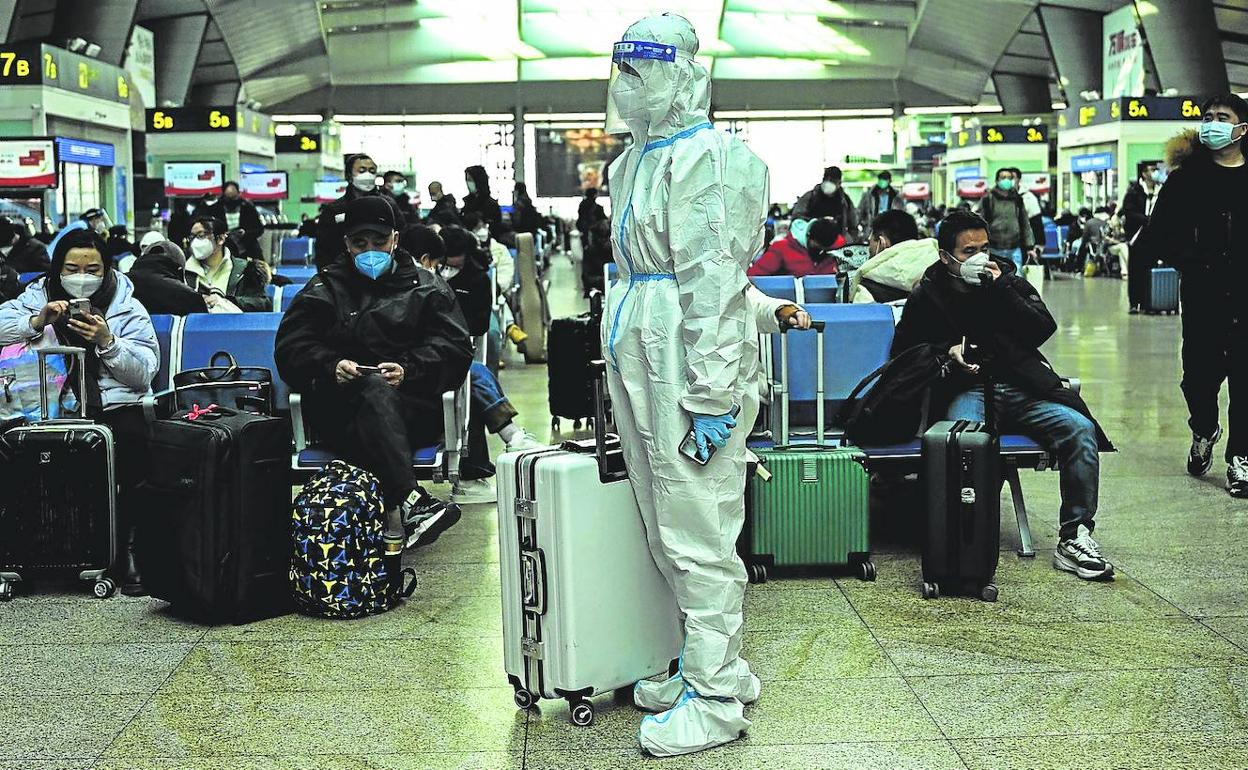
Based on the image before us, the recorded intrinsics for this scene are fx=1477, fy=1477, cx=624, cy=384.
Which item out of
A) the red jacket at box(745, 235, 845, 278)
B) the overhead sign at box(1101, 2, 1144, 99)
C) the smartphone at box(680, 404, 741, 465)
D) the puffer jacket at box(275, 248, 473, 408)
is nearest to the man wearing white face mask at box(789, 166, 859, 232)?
the red jacket at box(745, 235, 845, 278)

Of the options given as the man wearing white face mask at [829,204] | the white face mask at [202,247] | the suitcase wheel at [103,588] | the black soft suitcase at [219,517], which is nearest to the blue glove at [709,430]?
the black soft suitcase at [219,517]

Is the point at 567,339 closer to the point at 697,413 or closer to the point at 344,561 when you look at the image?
the point at 344,561

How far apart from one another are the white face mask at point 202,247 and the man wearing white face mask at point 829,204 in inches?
218

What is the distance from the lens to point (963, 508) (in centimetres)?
498

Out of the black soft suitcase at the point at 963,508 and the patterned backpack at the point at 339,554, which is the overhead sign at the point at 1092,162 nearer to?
the black soft suitcase at the point at 963,508

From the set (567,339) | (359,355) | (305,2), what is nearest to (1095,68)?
(305,2)

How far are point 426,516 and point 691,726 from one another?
7.47ft

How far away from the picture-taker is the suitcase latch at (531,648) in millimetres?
3791

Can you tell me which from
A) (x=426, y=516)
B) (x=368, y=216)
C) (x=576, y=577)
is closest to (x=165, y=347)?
(x=368, y=216)

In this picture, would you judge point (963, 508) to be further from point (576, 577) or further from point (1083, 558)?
point (576, 577)

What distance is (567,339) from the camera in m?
8.65

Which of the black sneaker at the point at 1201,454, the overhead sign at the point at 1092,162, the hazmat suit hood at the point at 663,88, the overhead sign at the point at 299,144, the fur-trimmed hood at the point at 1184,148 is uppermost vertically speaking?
the overhead sign at the point at 299,144

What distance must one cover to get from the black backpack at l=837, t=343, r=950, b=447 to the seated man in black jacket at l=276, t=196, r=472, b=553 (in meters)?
1.55

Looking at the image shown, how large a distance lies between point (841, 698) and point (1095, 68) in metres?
41.5
